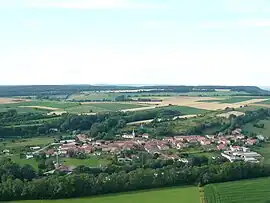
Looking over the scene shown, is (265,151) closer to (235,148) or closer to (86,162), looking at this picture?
(235,148)

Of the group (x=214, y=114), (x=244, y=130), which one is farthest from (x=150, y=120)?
(x=244, y=130)

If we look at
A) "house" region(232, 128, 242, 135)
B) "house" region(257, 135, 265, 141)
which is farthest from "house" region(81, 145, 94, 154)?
"house" region(257, 135, 265, 141)

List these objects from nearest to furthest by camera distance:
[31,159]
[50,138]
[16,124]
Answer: [31,159] < [50,138] < [16,124]

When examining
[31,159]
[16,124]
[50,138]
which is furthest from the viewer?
[16,124]

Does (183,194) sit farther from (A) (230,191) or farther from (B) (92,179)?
(B) (92,179)

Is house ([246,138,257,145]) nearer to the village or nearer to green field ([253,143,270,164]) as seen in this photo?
the village

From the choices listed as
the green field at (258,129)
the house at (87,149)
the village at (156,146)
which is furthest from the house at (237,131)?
the house at (87,149)

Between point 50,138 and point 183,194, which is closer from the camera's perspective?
point 183,194

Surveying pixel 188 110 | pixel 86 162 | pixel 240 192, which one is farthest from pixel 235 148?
pixel 188 110
